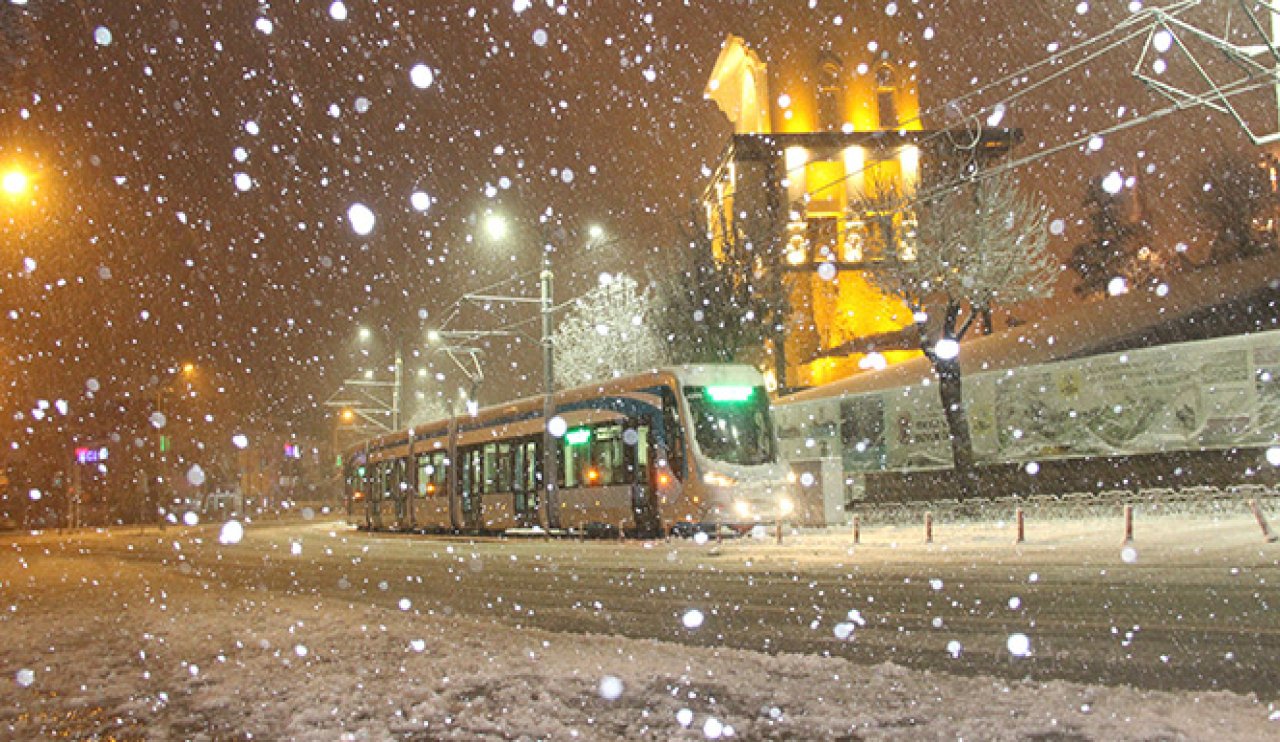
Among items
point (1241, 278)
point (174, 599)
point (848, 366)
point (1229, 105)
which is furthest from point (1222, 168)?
point (174, 599)

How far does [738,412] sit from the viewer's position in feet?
74.5

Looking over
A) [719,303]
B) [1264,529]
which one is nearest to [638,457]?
[1264,529]

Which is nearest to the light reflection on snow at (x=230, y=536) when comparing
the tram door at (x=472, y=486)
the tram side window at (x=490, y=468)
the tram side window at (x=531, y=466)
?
the tram door at (x=472, y=486)

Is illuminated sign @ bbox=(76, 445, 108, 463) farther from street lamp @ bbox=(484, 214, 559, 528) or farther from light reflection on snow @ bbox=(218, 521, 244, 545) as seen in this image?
street lamp @ bbox=(484, 214, 559, 528)

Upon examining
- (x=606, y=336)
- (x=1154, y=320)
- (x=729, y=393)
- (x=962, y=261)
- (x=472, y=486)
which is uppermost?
(x=606, y=336)

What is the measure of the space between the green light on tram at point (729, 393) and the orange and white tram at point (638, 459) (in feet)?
0.09

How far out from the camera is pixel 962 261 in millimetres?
30578

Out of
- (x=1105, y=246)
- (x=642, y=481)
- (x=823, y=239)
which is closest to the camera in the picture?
(x=642, y=481)

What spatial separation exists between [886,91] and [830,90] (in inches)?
145

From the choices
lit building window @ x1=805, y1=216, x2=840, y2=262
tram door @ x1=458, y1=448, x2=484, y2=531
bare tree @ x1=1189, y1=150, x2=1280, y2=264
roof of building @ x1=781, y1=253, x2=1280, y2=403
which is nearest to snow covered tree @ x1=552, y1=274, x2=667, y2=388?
lit building window @ x1=805, y1=216, x2=840, y2=262

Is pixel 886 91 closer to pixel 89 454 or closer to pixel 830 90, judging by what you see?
pixel 830 90

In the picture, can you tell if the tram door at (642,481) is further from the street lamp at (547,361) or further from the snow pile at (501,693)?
the snow pile at (501,693)

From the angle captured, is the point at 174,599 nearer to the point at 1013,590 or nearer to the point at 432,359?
the point at 1013,590

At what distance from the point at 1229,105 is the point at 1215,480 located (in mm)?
13335
